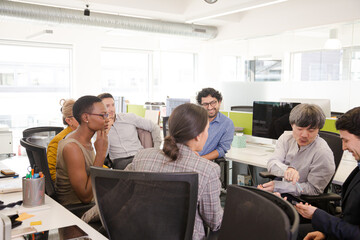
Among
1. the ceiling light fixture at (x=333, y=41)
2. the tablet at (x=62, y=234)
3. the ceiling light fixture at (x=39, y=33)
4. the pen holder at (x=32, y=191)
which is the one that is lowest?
the tablet at (x=62, y=234)

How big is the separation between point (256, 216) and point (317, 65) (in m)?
5.63

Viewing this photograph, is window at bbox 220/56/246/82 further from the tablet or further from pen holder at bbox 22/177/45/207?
the tablet

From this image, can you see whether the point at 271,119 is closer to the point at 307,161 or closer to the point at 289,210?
the point at 307,161

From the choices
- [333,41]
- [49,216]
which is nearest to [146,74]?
[333,41]

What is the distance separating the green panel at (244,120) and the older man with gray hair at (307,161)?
1.81 meters

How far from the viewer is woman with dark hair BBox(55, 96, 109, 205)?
202cm

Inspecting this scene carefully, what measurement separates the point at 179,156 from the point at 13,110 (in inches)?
245

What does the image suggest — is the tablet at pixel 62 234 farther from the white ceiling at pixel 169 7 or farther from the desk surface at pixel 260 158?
the white ceiling at pixel 169 7

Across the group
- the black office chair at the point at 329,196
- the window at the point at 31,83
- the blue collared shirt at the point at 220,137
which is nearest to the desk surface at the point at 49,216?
the black office chair at the point at 329,196

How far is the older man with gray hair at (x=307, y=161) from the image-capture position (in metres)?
2.30

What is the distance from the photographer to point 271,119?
372 cm

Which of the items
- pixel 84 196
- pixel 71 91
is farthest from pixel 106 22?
pixel 84 196

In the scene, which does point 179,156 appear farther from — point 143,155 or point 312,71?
point 312,71

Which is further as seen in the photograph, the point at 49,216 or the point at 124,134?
the point at 124,134
